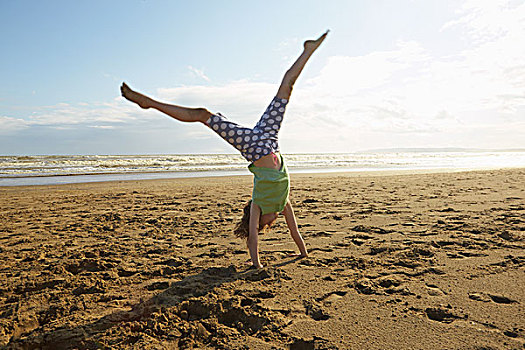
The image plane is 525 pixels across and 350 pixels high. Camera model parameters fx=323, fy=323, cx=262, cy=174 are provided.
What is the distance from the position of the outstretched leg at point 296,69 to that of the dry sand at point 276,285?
1.70 m

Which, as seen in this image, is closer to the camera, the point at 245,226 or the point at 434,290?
the point at 434,290

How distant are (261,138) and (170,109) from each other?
2.79ft

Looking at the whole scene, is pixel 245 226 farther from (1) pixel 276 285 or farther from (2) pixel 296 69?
(2) pixel 296 69

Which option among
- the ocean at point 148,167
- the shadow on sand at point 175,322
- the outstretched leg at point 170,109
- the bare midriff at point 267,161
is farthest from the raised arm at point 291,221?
the ocean at point 148,167

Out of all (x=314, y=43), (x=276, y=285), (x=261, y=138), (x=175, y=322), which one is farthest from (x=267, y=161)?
(x=175, y=322)

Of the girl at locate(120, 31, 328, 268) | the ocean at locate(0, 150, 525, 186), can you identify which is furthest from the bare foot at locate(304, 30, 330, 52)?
the ocean at locate(0, 150, 525, 186)

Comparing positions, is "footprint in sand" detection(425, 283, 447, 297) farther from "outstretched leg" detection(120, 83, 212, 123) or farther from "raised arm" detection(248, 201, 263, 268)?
"outstretched leg" detection(120, 83, 212, 123)

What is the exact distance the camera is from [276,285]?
274 centimetres

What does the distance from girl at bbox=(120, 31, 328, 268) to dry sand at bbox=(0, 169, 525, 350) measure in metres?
0.58

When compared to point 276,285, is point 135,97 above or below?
above

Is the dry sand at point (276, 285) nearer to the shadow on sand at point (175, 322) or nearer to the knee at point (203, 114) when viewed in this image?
the shadow on sand at point (175, 322)

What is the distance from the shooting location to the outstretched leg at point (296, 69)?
304cm

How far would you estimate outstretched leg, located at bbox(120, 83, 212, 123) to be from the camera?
9.30ft

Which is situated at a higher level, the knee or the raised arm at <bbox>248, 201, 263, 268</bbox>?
the knee
